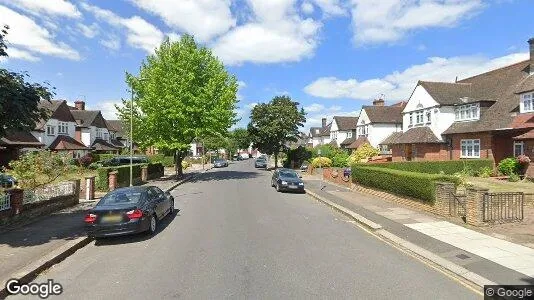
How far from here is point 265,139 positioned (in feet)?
174

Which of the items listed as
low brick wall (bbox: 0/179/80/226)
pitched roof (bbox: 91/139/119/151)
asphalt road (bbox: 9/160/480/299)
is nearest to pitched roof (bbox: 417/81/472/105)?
asphalt road (bbox: 9/160/480/299)

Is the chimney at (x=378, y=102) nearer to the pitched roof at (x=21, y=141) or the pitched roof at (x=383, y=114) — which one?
the pitched roof at (x=383, y=114)

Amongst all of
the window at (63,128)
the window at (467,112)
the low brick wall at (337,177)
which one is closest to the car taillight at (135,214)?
the low brick wall at (337,177)

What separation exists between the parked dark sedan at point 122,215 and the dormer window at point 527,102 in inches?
1038

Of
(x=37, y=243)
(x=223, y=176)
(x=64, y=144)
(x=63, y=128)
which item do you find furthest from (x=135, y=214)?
(x=63, y=128)

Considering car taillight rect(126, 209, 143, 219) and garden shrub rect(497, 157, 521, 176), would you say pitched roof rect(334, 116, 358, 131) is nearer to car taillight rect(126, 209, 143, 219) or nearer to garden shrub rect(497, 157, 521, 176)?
garden shrub rect(497, 157, 521, 176)

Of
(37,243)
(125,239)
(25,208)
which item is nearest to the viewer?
(37,243)

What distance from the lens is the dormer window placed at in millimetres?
27375

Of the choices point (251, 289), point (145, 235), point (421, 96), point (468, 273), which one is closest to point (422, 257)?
point (468, 273)

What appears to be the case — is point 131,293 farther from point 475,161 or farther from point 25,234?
point 475,161

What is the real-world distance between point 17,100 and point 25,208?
17.4 ft

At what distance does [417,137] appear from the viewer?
37.7 meters

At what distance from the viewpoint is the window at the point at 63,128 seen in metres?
47.4

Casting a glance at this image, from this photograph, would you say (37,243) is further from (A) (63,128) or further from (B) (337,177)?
(A) (63,128)
